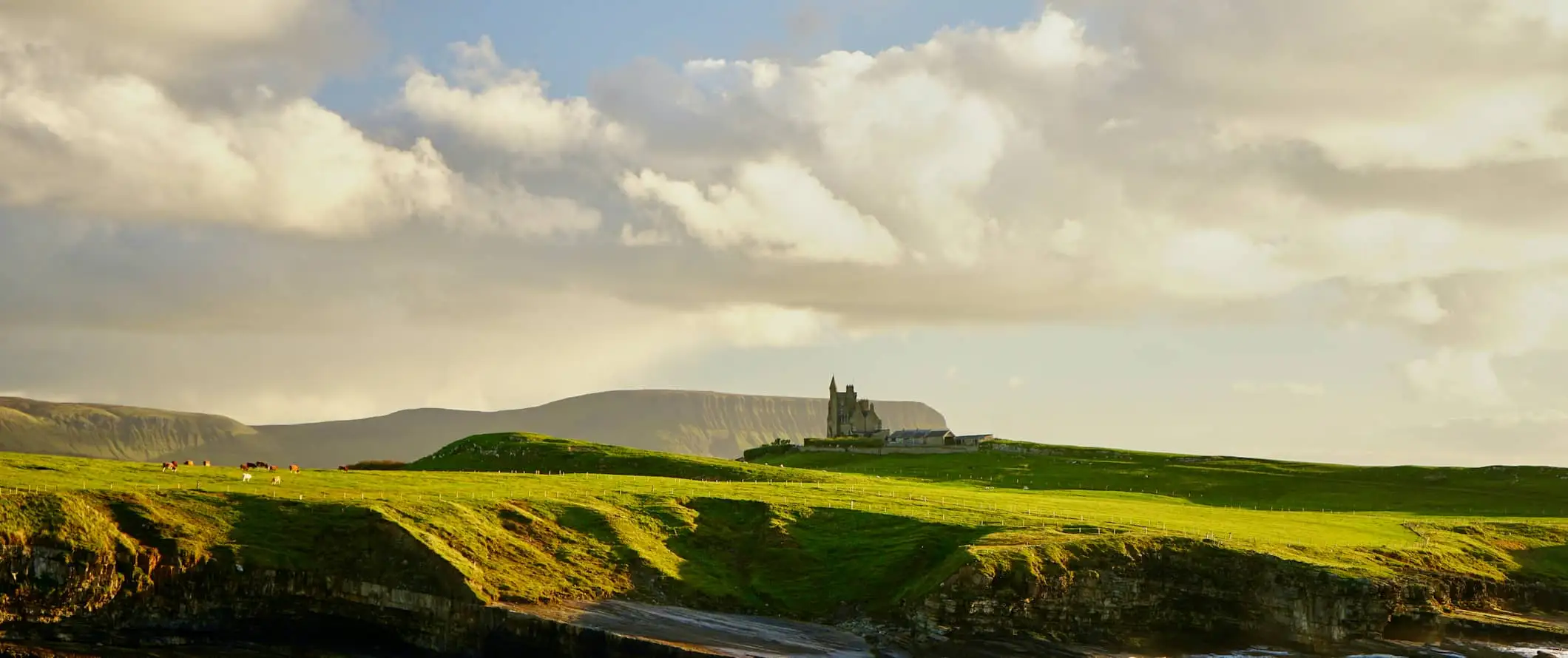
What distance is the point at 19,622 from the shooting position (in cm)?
6619

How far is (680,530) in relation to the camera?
3639 inches

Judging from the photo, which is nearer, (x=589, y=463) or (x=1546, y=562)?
(x=1546, y=562)

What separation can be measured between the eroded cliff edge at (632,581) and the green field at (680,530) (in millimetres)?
229

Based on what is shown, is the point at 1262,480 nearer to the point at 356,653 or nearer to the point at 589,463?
the point at 589,463

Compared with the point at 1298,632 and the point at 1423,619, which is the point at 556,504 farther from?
the point at 1423,619

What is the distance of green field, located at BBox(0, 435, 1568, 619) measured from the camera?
7488 cm

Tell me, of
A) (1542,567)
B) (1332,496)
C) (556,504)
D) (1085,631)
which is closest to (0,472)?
(556,504)

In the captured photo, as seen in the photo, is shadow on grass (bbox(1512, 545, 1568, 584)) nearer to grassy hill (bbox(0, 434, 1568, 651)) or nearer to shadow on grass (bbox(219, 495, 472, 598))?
grassy hill (bbox(0, 434, 1568, 651))

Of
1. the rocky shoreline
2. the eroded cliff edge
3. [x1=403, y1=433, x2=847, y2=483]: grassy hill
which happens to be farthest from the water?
[x1=403, y1=433, x2=847, y2=483]: grassy hill

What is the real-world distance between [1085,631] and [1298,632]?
47.6 ft

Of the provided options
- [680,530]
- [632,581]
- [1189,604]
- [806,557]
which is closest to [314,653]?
[632,581]

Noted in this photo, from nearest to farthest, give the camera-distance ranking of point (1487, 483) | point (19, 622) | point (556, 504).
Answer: point (19, 622), point (556, 504), point (1487, 483)

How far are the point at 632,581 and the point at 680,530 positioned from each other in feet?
35.6

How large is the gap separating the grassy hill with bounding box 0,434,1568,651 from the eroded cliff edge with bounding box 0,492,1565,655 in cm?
22
